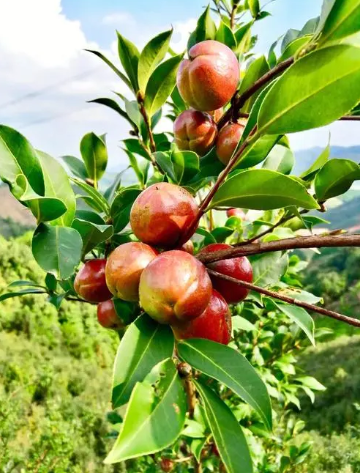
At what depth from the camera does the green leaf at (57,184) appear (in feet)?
1.90

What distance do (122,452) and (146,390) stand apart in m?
0.07

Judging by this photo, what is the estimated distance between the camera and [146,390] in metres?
0.43

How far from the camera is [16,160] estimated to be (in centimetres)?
53

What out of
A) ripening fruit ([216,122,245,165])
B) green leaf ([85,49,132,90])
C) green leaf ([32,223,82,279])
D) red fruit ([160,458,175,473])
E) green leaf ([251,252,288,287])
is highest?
green leaf ([85,49,132,90])

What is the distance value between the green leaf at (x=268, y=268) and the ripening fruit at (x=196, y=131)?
23cm

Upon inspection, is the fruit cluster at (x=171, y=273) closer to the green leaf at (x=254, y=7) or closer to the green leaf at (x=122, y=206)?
the green leaf at (x=122, y=206)

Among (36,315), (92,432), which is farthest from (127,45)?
(36,315)

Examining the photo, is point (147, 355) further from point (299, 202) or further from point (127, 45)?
point (127, 45)

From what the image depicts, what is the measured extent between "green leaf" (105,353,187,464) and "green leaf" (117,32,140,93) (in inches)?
19.6

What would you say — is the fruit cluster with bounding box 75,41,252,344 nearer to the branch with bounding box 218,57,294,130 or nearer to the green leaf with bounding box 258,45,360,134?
the branch with bounding box 218,57,294,130

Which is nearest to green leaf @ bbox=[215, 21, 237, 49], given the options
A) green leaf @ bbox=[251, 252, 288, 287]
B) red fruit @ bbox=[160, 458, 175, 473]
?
green leaf @ bbox=[251, 252, 288, 287]

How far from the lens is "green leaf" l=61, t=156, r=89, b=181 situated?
3.11ft

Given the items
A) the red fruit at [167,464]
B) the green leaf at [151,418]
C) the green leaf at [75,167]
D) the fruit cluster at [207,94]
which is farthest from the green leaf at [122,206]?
the red fruit at [167,464]

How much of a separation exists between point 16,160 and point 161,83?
325mm
